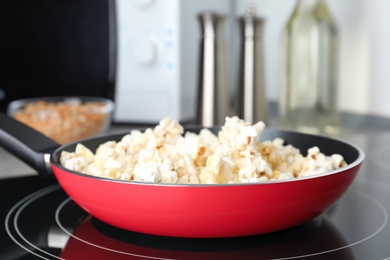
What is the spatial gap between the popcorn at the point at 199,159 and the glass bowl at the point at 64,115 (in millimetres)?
577

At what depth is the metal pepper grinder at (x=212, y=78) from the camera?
1.40m

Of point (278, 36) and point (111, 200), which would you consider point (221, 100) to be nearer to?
point (278, 36)

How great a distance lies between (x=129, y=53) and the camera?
158 centimetres

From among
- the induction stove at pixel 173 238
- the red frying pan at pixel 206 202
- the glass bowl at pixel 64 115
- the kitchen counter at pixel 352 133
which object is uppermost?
the red frying pan at pixel 206 202

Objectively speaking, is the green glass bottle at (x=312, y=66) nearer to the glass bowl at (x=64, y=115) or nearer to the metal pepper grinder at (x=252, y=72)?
the metal pepper grinder at (x=252, y=72)

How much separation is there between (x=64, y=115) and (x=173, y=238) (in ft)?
2.41

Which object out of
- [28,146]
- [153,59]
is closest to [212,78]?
[153,59]

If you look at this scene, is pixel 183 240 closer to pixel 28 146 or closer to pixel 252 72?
pixel 28 146

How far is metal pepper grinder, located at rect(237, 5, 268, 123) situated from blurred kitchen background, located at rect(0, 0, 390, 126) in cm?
15

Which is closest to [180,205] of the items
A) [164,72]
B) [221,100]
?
[221,100]

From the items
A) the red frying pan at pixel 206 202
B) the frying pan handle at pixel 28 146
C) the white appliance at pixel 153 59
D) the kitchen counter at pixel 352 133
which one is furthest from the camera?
the white appliance at pixel 153 59

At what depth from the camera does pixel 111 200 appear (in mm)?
646

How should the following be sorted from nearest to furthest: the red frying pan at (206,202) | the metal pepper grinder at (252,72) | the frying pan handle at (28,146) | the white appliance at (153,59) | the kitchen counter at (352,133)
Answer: the red frying pan at (206,202)
the frying pan handle at (28,146)
the kitchen counter at (352,133)
the metal pepper grinder at (252,72)
the white appliance at (153,59)

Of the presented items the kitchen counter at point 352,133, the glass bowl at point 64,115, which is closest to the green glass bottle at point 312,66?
the kitchen counter at point 352,133
